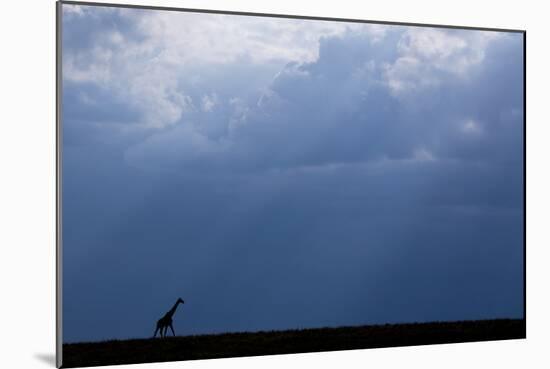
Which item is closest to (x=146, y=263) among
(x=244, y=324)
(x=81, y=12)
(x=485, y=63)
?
(x=244, y=324)

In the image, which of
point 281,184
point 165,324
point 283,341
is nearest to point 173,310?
point 165,324

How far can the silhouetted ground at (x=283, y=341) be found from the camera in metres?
7.86

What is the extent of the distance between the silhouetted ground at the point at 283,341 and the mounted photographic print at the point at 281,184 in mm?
15

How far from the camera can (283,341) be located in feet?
27.5

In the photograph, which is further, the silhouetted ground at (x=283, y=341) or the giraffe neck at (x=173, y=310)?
the giraffe neck at (x=173, y=310)

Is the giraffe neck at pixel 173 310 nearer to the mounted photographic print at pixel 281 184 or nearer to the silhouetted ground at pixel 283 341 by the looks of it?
the mounted photographic print at pixel 281 184

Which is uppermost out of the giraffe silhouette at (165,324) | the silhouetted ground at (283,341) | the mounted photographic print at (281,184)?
the mounted photographic print at (281,184)

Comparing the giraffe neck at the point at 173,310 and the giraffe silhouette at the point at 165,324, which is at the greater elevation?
the giraffe neck at the point at 173,310

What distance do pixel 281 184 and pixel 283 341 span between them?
56.8 inches

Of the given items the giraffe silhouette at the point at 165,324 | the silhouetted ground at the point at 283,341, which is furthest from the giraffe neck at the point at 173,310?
the silhouetted ground at the point at 283,341

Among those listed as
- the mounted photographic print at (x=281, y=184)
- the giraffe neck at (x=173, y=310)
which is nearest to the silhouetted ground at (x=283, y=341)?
the mounted photographic print at (x=281, y=184)

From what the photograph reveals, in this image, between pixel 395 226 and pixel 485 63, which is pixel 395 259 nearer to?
pixel 395 226

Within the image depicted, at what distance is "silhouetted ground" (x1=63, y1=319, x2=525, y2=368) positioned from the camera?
25.8ft

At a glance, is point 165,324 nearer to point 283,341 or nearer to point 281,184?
point 283,341
